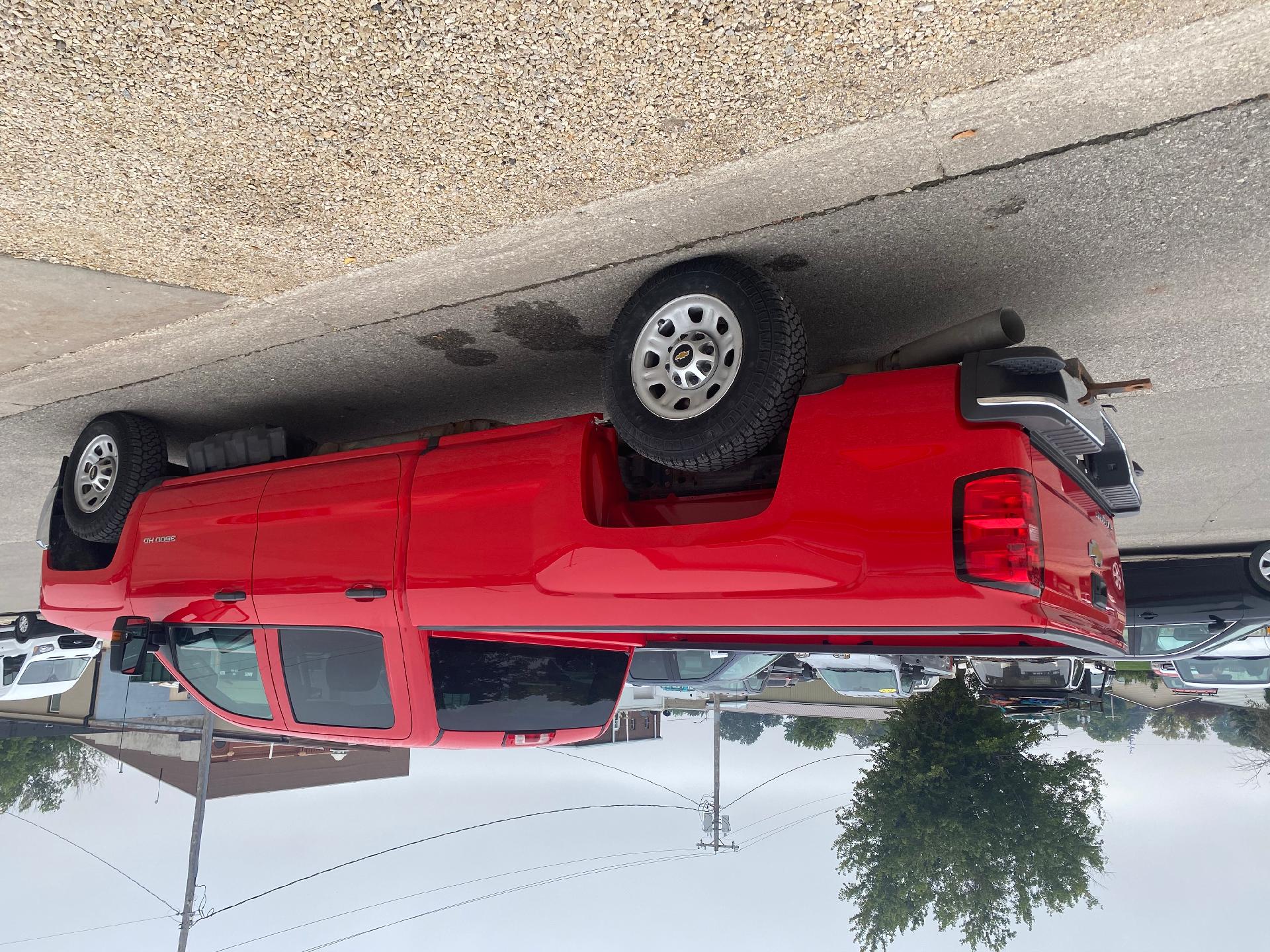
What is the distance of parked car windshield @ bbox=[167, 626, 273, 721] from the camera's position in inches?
175

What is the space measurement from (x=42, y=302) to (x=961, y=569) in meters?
4.46

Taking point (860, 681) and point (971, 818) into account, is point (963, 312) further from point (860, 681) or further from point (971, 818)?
point (971, 818)

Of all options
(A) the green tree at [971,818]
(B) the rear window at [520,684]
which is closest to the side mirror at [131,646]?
(B) the rear window at [520,684]

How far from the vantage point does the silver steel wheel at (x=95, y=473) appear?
5.38 m

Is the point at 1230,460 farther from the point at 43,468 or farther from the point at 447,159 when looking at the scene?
the point at 43,468

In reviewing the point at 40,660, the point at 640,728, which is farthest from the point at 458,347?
the point at 640,728

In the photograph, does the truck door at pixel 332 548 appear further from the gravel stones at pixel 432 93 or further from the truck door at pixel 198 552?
the gravel stones at pixel 432 93

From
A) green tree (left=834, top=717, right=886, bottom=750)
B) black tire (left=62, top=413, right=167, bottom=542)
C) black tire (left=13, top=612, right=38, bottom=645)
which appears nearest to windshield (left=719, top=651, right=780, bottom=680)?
black tire (left=62, top=413, right=167, bottom=542)

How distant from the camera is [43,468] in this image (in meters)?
6.49

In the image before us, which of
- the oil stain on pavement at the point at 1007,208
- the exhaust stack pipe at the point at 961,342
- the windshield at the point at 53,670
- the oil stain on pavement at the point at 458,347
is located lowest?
the windshield at the point at 53,670

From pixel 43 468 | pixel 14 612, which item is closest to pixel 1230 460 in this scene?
pixel 43 468

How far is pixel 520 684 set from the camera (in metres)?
4.12

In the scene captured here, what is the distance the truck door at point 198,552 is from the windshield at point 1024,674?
7.82 m

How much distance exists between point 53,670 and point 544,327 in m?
13.5
